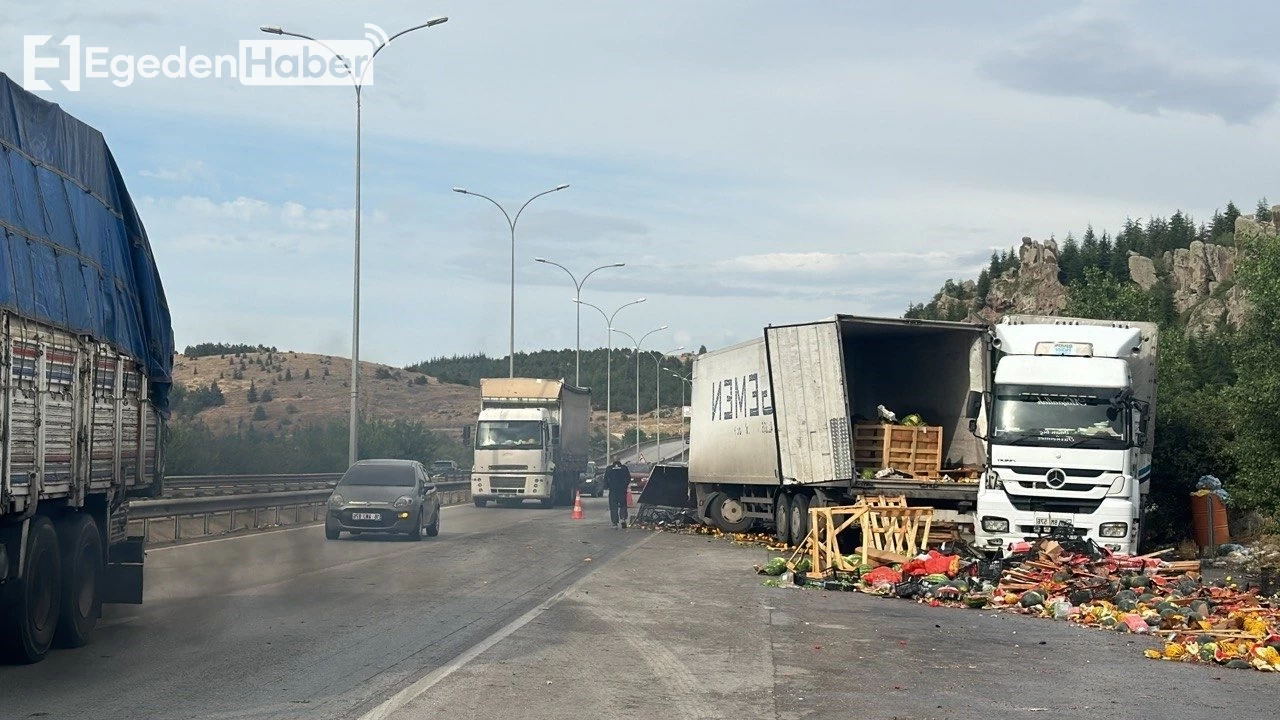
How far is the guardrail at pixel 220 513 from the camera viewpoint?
23953 mm

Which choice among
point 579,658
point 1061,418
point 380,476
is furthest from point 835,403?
point 579,658

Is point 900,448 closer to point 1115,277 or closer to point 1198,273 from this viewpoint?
point 1115,277

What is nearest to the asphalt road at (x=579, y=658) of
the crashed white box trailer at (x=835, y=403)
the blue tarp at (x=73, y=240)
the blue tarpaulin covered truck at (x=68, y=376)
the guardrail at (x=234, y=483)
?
the blue tarpaulin covered truck at (x=68, y=376)

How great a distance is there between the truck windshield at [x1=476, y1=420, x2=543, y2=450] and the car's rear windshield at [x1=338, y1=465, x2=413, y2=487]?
1581cm

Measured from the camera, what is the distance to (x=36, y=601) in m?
10.9

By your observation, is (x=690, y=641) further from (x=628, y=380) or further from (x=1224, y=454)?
(x=628, y=380)

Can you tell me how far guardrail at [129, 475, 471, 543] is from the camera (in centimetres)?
2395

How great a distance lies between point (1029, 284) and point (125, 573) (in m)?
157

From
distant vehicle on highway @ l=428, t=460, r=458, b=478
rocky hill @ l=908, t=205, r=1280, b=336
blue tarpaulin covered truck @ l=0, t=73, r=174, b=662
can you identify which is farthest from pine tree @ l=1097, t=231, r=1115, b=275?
blue tarpaulin covered truck @ l=0, t=73, r=174, b=662

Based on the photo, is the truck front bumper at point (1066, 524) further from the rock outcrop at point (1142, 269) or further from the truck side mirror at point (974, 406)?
the rock outcrop at point (1142, 269)

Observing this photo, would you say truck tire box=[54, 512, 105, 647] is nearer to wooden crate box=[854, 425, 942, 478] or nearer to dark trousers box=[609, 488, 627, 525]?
wooden crate box=[854, 425, 942, 478]

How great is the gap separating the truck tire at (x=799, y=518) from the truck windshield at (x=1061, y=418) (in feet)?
16.7

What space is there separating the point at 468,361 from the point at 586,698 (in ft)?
587

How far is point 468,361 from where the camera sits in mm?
187000
